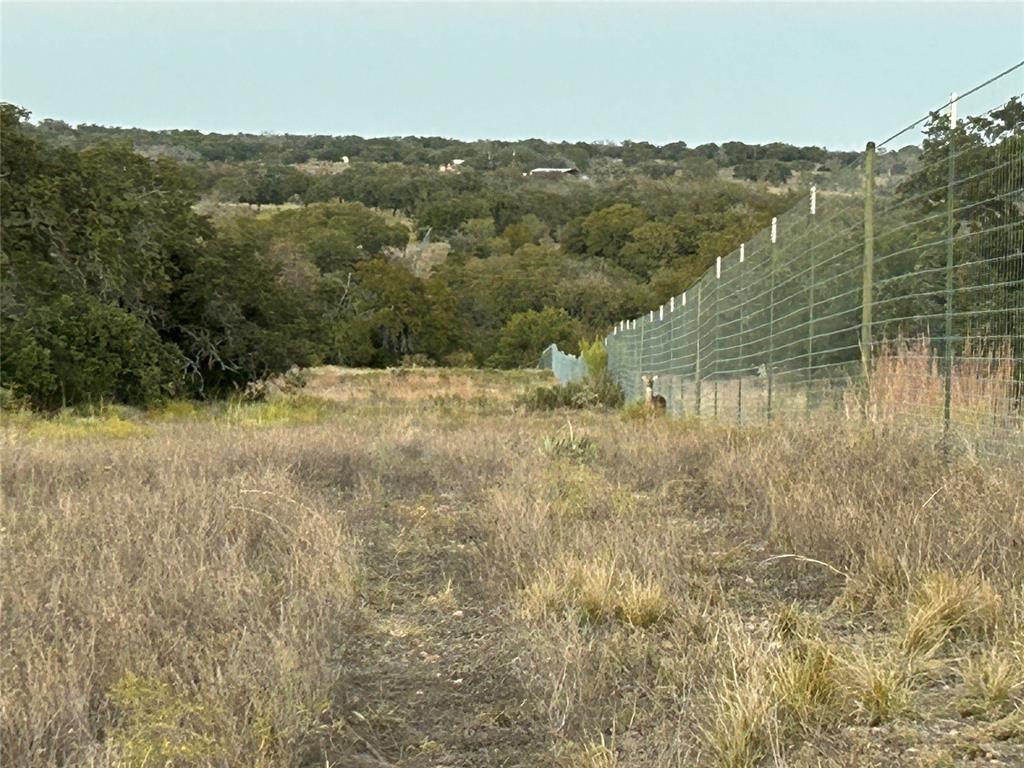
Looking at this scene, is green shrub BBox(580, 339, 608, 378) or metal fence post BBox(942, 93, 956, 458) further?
green shrub BBox(580, 339, 608, 378)

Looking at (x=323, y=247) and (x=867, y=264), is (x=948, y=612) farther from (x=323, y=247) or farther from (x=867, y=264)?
(x=323, y=247)

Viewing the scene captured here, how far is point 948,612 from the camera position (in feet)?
11.3

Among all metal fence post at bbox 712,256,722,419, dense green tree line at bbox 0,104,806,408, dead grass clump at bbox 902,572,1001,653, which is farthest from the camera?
dense green tree line at bbox 0,104,806,408

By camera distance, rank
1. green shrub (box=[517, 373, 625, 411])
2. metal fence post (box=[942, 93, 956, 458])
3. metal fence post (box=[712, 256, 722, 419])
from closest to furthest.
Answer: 1. metal fence post (box=[942, 93, 956, 458])
2. metal fence post (box=[712, 256, 722, 419])
3. green shrub (box=[517, 373, 625, 411])

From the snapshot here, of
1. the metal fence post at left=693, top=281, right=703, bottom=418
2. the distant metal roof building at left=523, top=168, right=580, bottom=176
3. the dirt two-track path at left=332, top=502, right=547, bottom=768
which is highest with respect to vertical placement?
the distant metal roof building at left=523, top=168, right=580, bottom=176

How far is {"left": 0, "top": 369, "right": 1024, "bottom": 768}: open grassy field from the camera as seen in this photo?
2.77 m

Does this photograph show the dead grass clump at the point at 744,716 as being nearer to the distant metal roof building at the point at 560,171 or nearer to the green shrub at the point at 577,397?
the green shrub at the point at 577,397

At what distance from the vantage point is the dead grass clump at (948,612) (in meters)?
3.36

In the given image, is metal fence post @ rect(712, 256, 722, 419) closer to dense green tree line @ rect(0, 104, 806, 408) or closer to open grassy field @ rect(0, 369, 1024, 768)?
open grassy field @ rect(0, 369, 1024, 768)

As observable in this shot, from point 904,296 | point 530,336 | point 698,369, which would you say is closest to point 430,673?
point 904,296

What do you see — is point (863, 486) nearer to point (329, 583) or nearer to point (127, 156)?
point (329, 583)

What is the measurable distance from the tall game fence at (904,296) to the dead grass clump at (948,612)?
209 centimetres

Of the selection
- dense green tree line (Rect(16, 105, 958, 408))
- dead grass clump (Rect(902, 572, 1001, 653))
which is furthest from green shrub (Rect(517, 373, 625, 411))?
dead grass clump (Rect(902, 572, 1001, 653))

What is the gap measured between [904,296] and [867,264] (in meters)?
0.81
